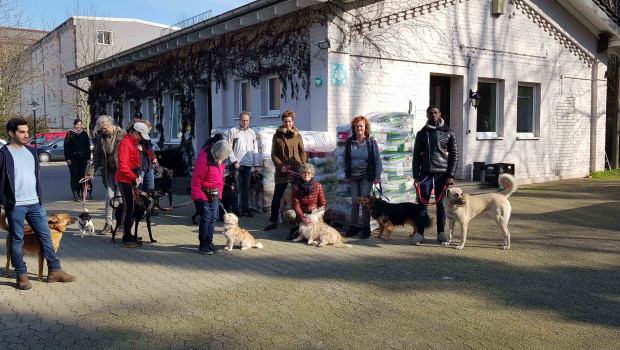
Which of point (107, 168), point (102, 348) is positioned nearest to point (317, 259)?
point (102, 348)

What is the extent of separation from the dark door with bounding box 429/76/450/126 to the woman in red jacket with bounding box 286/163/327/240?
7131mm

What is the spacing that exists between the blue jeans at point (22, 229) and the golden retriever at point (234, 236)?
7.53 feet

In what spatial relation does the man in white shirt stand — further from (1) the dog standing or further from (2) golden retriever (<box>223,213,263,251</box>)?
(1) the dog standing

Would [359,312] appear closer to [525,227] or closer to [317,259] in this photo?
[317,259]

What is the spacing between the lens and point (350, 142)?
26.5 feet

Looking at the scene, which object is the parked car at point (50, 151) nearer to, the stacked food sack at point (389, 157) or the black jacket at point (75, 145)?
the black jacket at point (75, 145)

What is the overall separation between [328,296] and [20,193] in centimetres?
349

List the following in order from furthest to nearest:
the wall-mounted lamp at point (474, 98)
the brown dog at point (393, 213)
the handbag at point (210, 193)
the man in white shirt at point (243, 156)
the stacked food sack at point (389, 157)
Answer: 1. the wall-mounted lamp at point (474, 98)
2. the man in white shirt at point (243, 156)
3. the stacked food sack at point (389, 157)
4. the brown dog at point (393, 213)
5. the handbag at point (210, 193)

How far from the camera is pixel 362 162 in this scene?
789cm

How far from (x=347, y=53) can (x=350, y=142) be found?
384 centimetres

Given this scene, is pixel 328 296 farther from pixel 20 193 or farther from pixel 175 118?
pixel 175 118

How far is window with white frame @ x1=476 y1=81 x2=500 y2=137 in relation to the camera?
14461 mm

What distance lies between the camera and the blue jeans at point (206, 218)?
7047 mm

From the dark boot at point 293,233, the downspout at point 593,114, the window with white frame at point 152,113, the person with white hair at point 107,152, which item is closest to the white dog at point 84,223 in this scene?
the person with white hair at point 107,152
